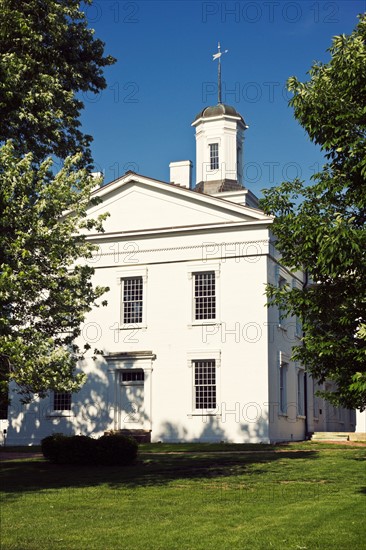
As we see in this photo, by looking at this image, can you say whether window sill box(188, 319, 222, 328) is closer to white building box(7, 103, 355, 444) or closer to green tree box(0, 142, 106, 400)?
white building box(7, 103, 355, 444)

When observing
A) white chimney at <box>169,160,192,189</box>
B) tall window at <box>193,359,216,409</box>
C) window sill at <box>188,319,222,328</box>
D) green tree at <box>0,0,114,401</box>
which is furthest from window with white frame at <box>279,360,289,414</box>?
green tree at <box>0,0,114,401</box>

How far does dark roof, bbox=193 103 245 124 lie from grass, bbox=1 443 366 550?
25548mm

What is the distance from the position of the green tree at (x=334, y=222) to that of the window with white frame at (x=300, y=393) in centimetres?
2526

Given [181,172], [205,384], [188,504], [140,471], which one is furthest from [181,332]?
[188,504]

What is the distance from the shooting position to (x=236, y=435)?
107ft

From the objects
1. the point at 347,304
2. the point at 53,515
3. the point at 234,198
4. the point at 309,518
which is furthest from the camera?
the point at 234,198

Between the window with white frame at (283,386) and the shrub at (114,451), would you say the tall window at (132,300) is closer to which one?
the window with white frame at (283,386)

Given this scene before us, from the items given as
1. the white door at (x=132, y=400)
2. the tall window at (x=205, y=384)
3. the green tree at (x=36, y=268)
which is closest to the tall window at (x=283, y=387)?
the tall window at (x=205, y=384)

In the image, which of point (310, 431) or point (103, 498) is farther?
point (310, 431)

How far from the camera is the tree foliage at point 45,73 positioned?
17703 millimetres

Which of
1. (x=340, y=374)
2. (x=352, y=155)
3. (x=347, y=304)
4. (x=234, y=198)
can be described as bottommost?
(x=340, y=374)

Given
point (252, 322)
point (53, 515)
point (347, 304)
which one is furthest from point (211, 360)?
point (347, 304)

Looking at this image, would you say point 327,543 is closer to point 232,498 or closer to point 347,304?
point 347,304

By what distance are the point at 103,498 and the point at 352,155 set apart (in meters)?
8.94
